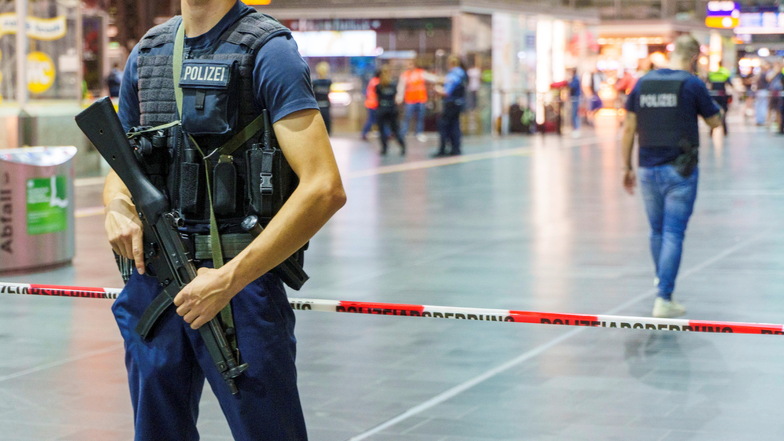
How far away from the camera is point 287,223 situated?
281 cm

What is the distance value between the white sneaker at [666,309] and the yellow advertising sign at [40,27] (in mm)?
12214

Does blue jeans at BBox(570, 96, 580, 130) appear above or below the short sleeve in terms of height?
below

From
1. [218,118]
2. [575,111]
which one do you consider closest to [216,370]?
[218,118]

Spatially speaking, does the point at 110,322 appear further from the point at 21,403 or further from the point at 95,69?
the point at 95,69

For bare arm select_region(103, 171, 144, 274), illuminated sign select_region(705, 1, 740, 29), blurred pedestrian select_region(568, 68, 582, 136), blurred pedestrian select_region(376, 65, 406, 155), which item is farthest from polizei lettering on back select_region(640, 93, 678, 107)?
illuminated sign select_region(705, 1, 740, 29)

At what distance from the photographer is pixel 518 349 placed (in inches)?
281

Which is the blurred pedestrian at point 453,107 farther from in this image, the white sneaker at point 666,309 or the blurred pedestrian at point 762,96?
the white sneaker at point 666,309

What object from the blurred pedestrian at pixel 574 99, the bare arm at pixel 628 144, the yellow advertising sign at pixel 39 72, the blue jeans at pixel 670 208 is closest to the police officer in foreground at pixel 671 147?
the blue jeans at pixel 670 208

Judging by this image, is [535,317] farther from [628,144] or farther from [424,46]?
[424,46]

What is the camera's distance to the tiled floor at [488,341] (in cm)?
560

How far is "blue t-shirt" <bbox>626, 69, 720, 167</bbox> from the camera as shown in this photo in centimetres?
813

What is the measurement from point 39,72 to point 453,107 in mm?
7971

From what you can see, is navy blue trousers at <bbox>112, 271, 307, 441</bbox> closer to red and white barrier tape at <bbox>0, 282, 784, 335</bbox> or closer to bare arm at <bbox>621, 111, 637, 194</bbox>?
red and white barrier tape at <bbox>0, 282, 784, 335</bbox>

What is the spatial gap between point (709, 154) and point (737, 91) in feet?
76.2
